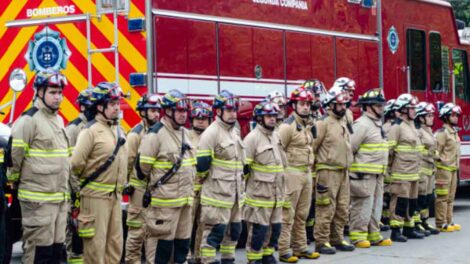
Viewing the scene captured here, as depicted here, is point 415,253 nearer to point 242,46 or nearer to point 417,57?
point 242,46

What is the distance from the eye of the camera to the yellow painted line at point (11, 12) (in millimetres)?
11078

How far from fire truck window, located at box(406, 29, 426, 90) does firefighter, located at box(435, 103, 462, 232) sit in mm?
1449

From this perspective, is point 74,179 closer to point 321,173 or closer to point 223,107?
point 223,107

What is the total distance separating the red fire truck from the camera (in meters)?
10.3

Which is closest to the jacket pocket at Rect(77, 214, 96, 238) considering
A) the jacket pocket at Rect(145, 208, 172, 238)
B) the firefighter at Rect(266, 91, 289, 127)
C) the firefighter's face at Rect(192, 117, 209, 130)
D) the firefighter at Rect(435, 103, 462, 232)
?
the jacket pocket at Rect(145, 208, 172, 238)

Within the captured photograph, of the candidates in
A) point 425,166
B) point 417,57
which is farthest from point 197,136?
point 417,57

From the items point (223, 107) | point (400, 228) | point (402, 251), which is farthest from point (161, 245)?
point (400, 228)

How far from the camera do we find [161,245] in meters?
8.81

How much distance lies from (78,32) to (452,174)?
20.2 feet

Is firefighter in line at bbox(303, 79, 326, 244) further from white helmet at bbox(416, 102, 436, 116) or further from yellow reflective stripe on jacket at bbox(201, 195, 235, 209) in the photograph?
yellow reflective stripe on jacket at bbox(201, 195, 235, 209)

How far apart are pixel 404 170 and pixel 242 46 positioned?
2.89m

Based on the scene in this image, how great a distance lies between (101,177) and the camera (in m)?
8.28

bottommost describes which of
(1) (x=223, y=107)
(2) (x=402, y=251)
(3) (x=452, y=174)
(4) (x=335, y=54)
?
(2) (x=402, y=251)

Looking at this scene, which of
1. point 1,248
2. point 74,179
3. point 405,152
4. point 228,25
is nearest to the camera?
point 1,248
